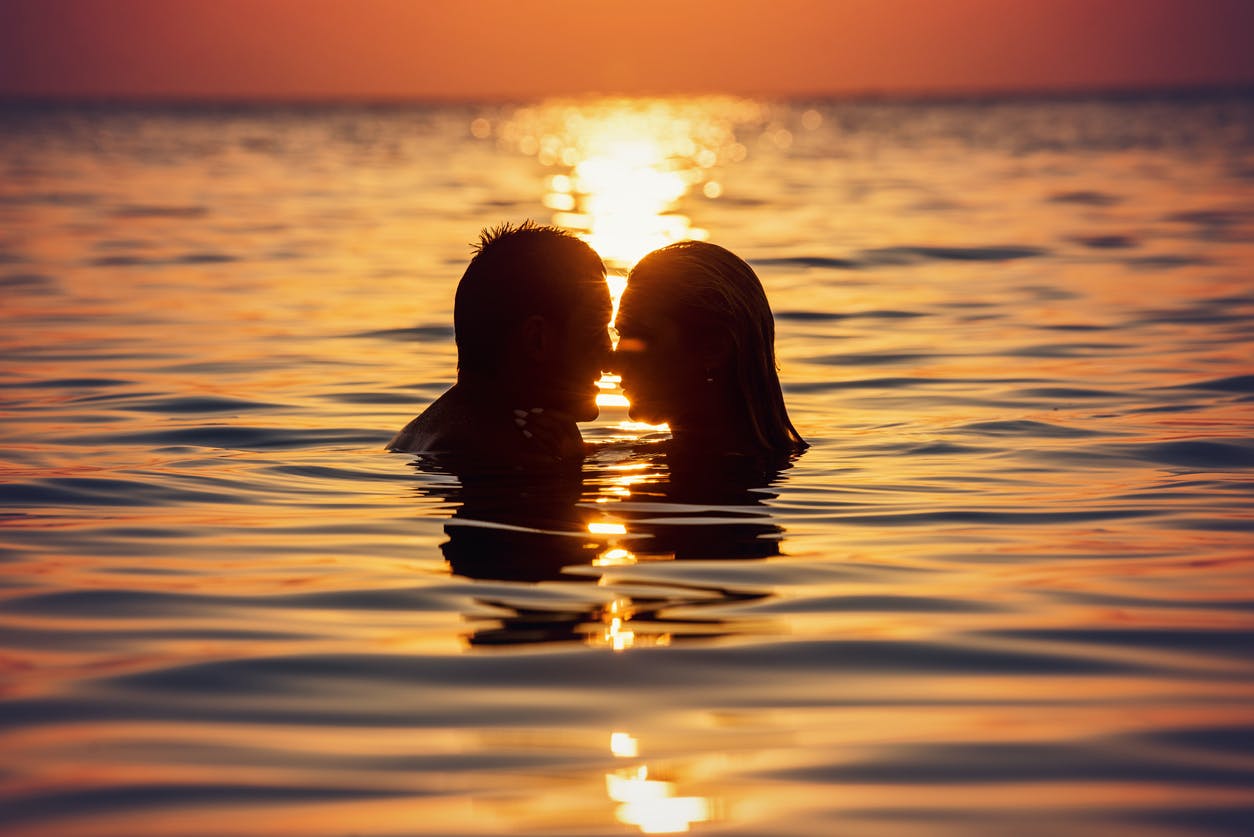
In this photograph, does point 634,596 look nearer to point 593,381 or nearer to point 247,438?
point 593,381

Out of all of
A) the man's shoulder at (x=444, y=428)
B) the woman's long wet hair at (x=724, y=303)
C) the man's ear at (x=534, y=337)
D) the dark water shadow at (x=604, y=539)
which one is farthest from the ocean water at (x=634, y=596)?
the man's ear at (x=534, y=337)

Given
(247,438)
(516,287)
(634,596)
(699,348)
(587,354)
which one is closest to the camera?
(634,596)

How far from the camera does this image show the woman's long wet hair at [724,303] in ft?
25.4

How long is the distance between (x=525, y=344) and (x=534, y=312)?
0.50 feet

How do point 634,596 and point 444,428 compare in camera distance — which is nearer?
point 634,596

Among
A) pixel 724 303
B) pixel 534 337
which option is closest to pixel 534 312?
pixel 534 337

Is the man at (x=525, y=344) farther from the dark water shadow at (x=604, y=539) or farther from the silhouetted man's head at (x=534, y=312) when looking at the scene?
the dark water shadow at (x=604, y=539)

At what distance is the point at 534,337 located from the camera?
7445 mm

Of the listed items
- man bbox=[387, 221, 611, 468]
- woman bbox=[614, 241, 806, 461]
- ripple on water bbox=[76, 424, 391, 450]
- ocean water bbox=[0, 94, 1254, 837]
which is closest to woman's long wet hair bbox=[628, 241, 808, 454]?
woman bbox=[614, 241, 806, 461]

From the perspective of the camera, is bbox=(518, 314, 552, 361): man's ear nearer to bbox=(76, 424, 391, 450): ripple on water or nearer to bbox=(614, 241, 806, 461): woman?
bbox=(614, 241, 806, 461): woman

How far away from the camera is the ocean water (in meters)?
3.79

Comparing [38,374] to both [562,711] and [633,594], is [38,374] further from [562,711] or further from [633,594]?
[562,711]

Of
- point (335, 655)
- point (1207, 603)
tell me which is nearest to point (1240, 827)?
point (1207, 603)

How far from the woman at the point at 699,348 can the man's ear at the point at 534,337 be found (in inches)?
17.2
